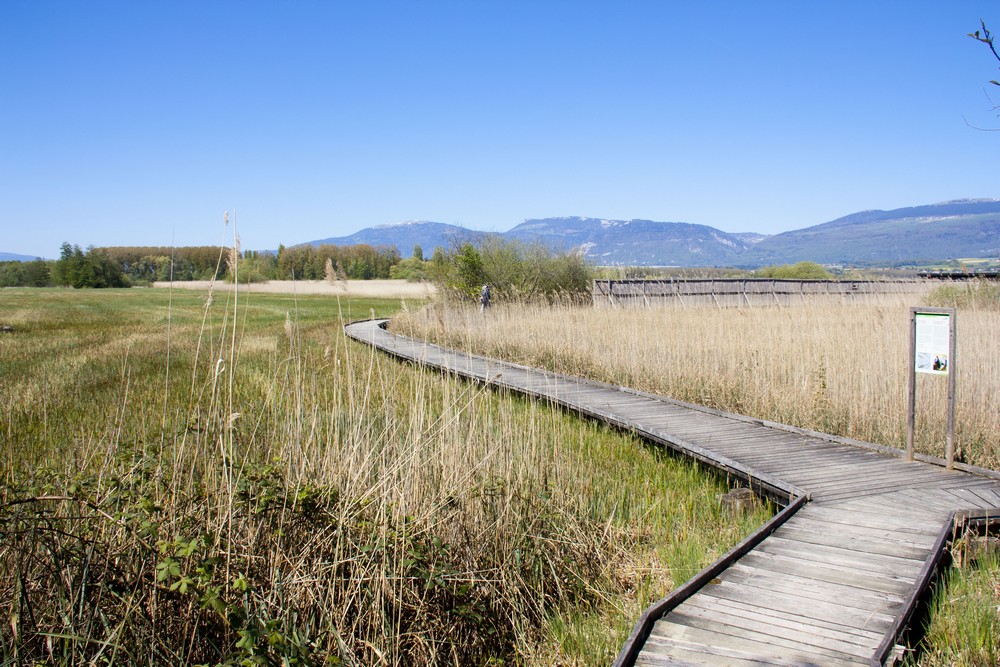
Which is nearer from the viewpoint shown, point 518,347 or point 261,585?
point 261,585

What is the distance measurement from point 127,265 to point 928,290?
78.9m

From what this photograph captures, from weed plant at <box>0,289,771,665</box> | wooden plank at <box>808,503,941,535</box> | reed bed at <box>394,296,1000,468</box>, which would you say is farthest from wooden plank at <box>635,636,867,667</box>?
reed bed at <box>394,296,1000,468</box>

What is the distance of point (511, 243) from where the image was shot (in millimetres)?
22703

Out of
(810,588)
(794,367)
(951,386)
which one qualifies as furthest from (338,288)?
(794,367)

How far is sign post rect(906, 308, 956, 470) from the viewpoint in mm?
5277

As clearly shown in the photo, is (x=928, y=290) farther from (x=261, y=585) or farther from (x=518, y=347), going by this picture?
(x=261, y=585)

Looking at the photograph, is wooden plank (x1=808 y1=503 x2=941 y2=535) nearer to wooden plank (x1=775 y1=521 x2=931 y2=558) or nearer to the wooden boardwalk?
the wooden boardwalk

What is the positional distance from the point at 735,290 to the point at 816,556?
793 inches

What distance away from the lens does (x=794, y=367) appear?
8258 mm

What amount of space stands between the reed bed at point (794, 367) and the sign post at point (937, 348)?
91cm

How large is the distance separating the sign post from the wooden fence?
1250cm

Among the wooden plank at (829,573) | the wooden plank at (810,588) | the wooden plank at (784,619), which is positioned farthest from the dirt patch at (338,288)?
the wooden plank at (829,573)

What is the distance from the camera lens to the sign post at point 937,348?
17.3 ft

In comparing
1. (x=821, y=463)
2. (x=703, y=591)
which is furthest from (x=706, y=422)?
(x=703, y=591)
